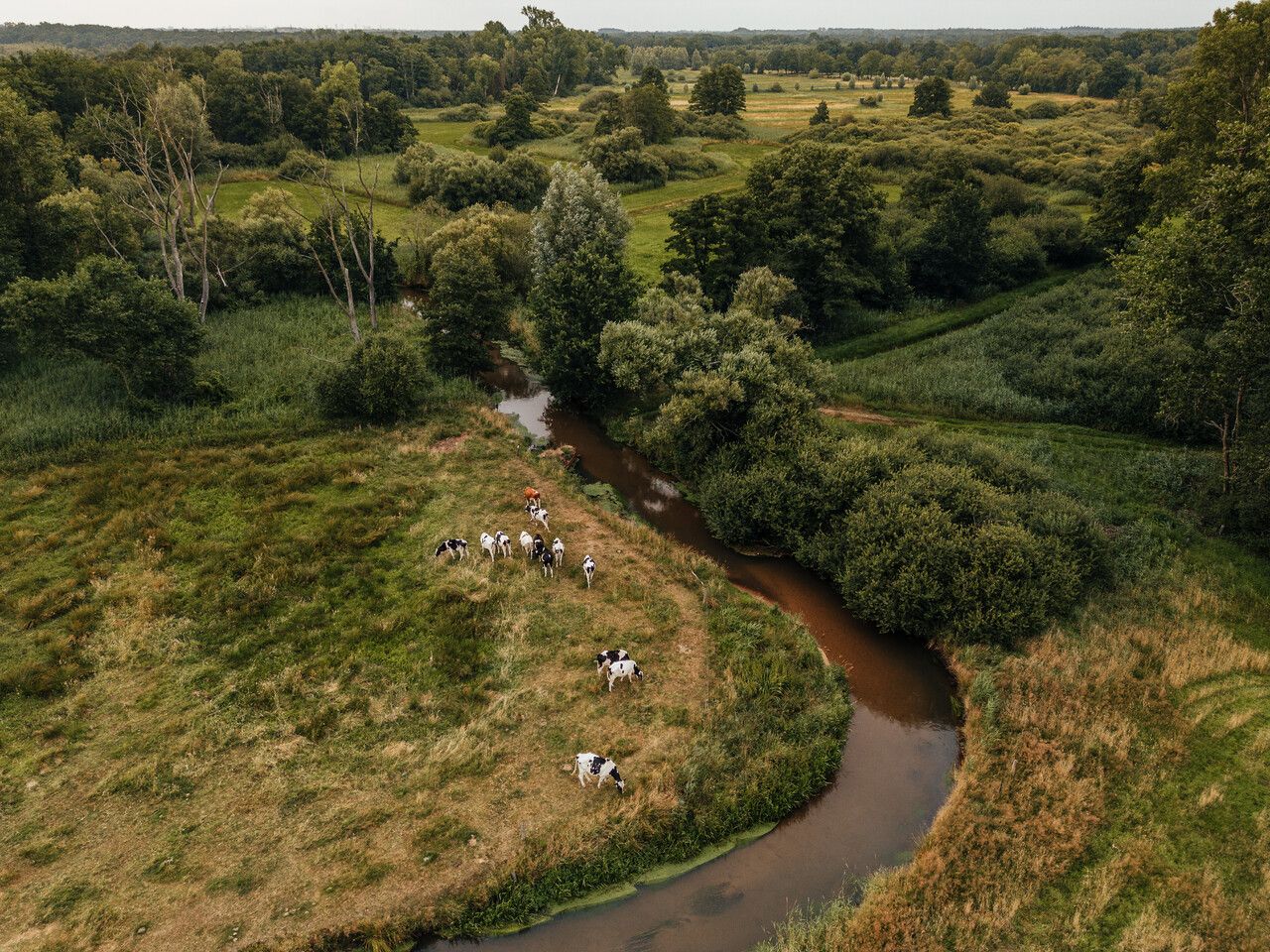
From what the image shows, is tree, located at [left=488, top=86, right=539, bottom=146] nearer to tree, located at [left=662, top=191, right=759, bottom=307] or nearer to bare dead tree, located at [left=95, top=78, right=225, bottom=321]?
bare dead tree, located at [left=95, top=78, right=225, bottom=321]

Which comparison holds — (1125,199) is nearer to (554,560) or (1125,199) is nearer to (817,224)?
(817,224)

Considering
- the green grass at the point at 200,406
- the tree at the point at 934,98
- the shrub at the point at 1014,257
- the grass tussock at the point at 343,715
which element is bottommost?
the grass tussock at the point at 343,715

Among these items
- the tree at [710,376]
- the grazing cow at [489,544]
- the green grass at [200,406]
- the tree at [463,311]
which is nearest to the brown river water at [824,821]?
the tree at [710,376]

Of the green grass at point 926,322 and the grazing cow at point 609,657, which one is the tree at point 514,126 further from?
the grazing cow at point 609,657

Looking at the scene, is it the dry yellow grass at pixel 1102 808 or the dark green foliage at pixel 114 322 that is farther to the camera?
the dark green foliage at pixel 114 322

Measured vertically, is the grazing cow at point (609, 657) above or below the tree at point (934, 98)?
below

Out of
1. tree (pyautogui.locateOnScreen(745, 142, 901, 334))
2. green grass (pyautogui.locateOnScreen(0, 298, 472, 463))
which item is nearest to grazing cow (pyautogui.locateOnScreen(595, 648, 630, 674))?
green grass (pyautogui.locateOnScreen(0, 298, 472, 463))
